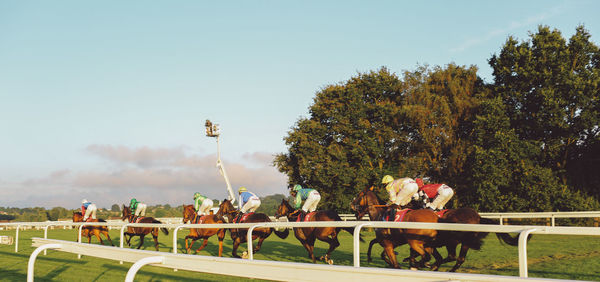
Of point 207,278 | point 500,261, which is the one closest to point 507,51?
point 500,261

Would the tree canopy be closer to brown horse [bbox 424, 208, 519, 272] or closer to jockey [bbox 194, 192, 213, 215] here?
jockey [bbox 194, 192, 213, 215]

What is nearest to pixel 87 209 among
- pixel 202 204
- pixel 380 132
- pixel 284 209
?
pixel 202 204

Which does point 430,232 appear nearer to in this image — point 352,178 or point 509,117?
point 509,117

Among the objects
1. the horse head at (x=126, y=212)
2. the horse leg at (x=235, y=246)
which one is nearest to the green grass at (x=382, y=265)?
the horse leg at (x=235, y=246)

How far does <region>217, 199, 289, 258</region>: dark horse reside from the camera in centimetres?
1187

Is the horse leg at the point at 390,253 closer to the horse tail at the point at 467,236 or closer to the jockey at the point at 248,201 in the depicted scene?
the horse tail at the point at 467,236

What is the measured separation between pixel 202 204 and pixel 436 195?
22.5 ft

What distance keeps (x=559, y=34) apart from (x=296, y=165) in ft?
56.8

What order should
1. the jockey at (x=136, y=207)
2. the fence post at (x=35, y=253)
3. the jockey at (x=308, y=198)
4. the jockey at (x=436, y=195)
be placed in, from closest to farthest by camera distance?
the fence post at (x=35, y=253) → the jockey at (x=436, y=195) → the jockey at (x=308, y=198) → the jockey at (x=136, y=207)

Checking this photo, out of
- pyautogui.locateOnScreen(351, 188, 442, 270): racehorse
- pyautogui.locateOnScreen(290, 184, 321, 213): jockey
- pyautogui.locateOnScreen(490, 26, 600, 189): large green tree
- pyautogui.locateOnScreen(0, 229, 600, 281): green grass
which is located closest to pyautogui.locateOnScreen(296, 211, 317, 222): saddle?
Result: pyautogui.locateOnScreen(290, 184, 321, 213): jockey

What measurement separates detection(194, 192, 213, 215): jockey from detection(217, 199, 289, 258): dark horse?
693 millimetres

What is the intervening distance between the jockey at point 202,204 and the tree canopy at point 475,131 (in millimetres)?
14525

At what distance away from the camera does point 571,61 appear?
23594mm

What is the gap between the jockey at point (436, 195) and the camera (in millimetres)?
9203
